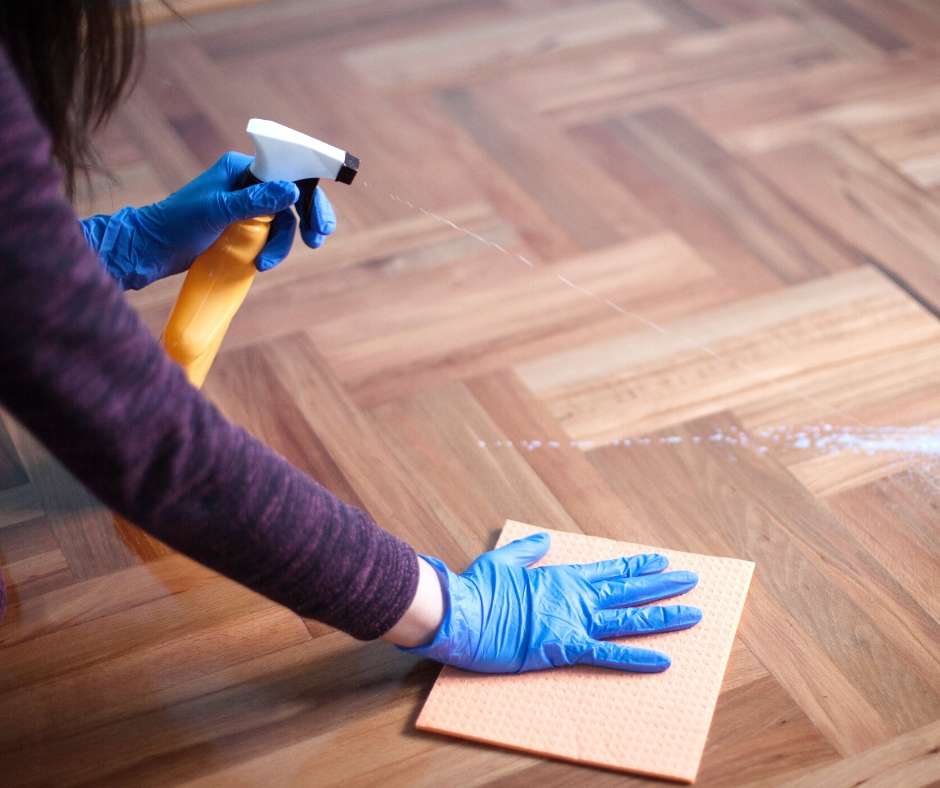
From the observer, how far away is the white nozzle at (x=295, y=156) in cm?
123

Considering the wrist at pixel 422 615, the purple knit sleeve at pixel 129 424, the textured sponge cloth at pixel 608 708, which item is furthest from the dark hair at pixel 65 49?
the textured sponge cloth at pixel 608 708

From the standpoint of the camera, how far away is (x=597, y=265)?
174 cm

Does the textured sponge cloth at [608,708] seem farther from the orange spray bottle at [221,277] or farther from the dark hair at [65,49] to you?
the dark hair at [65,49]

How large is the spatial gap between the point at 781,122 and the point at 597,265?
540 millimetres

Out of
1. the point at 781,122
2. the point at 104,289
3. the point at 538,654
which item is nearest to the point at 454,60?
the point at 781,122

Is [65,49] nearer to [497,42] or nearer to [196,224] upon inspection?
[196,224]

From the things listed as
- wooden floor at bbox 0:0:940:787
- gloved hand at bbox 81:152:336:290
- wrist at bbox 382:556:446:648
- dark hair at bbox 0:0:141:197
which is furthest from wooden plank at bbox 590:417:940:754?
dark hair at bbox 0:0:141:197

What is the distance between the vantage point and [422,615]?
109 centimetres

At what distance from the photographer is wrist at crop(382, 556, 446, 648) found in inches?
42.6

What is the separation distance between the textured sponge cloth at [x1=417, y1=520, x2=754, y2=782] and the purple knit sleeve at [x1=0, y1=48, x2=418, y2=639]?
0.21 m

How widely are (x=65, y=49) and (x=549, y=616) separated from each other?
67 cm

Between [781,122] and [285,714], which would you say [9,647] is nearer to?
[285,714]

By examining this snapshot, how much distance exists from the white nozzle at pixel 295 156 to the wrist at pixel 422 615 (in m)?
0.42

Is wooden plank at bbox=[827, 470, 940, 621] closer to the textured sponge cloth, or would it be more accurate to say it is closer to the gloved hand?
the textured sponge cloth
